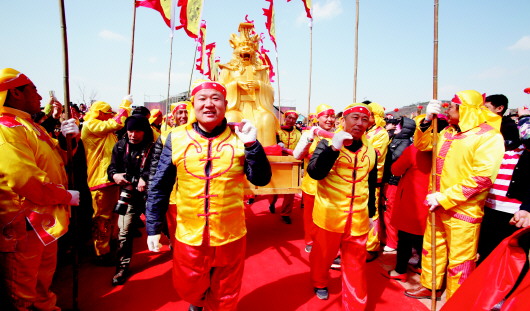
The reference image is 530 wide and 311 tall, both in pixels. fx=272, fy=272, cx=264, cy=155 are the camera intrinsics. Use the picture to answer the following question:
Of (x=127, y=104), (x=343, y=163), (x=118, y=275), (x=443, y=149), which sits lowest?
(x=118, y=275)

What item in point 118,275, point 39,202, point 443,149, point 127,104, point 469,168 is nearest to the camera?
point 39,202

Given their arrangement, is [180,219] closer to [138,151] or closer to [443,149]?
[138,151]

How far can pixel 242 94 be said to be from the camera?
14.9 ft

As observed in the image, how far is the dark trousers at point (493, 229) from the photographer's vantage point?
249cm

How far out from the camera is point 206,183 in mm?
1891

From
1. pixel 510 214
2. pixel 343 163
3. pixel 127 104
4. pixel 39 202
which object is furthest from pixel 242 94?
pixel 510 214

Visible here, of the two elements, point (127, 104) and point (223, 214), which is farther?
point (127, 104)

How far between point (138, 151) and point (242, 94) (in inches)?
79.3

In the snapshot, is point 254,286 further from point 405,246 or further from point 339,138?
point 339,138

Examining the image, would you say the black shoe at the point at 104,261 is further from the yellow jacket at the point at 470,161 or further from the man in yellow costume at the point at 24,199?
the yellow jacket at the point at 470,161

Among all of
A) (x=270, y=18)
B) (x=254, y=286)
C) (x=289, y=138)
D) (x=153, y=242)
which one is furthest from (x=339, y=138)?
(x=270, y=18)

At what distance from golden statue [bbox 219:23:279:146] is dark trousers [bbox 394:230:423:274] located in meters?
2.33

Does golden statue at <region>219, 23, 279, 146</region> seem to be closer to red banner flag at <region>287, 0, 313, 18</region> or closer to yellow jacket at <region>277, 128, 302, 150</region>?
yellow jacket at <region>277, 128, 302, 150</region>

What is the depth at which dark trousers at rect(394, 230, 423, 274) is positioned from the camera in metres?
3.17
